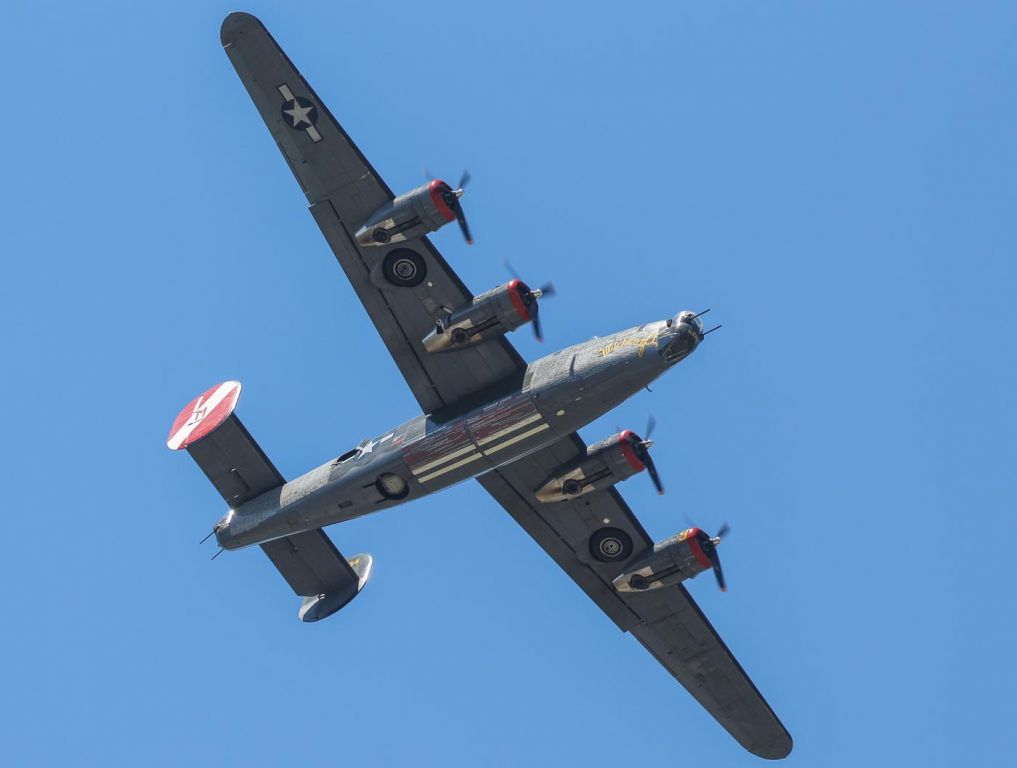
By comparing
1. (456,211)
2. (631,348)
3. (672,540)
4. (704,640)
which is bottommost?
(704,640)

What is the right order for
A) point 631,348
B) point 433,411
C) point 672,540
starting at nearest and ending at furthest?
point 631,348, point 433,411, point 672,540

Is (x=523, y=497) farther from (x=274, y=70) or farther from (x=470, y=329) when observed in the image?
(x=274, y=70)

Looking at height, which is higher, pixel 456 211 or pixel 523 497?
pixel 456 211

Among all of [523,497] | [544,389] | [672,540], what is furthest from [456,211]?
[672,540]

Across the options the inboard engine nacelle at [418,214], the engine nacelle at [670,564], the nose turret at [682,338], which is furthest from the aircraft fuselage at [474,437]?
the engine nacelle at [670,564]

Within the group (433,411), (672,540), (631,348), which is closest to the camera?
(631,348)

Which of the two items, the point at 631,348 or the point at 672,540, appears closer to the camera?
the point at 631,348

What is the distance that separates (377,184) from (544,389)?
19.6 ft

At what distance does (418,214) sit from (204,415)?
826 cm

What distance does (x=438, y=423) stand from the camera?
118 ft

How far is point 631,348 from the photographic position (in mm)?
33875

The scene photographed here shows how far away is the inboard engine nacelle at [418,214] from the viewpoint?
34.3m

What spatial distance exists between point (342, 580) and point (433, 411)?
231 inches

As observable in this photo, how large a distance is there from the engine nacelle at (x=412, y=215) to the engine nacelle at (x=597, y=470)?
6.69 meters
